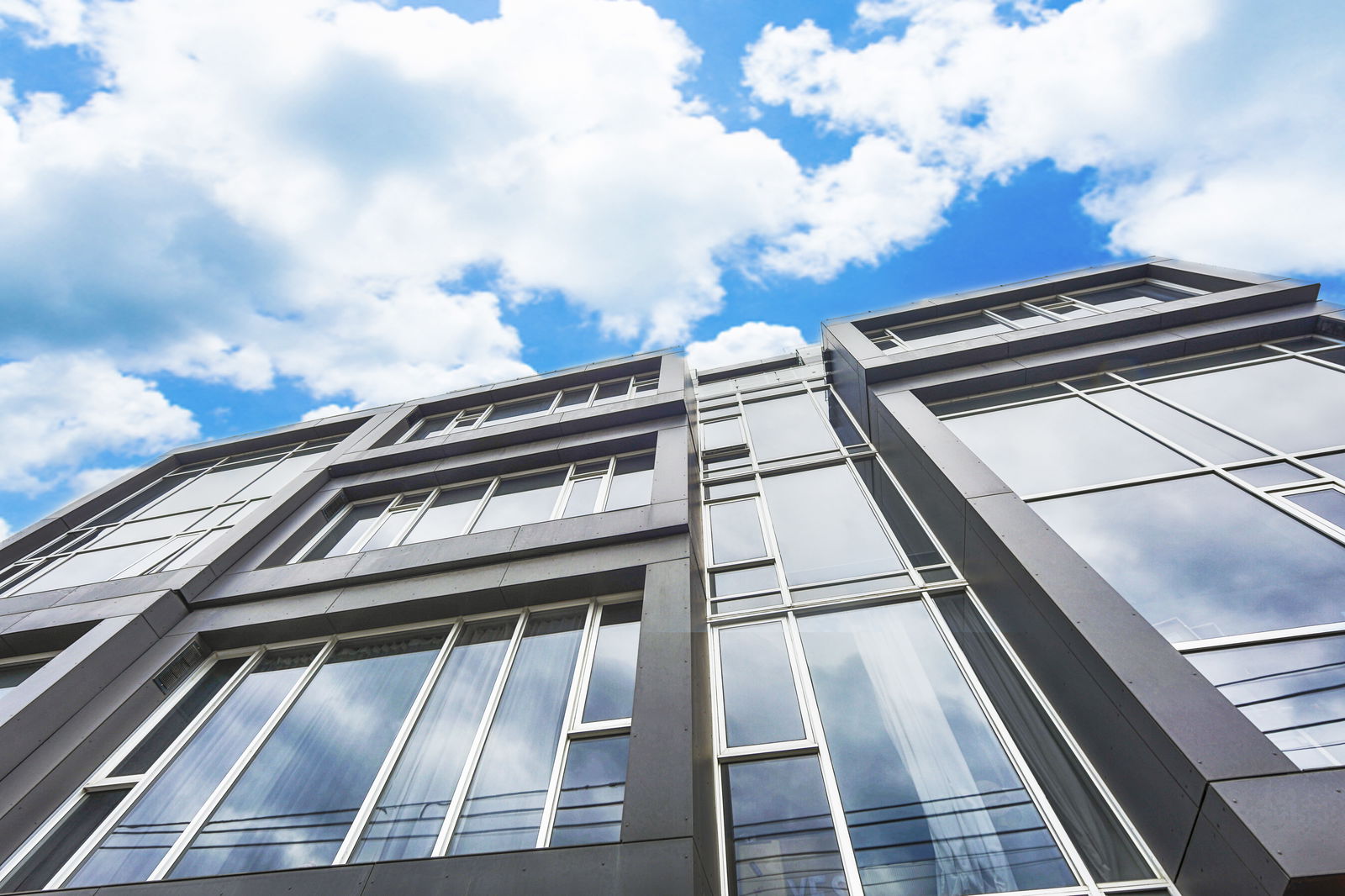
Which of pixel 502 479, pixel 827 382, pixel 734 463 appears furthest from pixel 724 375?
pixel 502 479

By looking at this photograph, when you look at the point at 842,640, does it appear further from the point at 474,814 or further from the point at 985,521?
the point at 474,814

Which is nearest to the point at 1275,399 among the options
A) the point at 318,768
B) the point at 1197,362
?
the point at 1197,362

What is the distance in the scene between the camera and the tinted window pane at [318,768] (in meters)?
6.21

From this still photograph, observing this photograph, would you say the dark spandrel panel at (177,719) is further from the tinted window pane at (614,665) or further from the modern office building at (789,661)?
the tinted window pane at (614,665)

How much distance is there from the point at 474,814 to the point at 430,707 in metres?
1.79

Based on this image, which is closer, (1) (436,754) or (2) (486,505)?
(1) (436,754)

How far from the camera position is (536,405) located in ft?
55.5

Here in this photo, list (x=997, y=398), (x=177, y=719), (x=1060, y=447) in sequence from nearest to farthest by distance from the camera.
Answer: (x=177, y=719) < (x=1060, y=447) < (x=997, y=398)

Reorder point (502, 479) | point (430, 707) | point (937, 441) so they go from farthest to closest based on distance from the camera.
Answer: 1. point (502, 479)
2. point (937, 441)
3. point (430, 707)

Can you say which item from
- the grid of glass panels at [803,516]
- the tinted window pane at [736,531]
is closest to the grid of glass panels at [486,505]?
the tinted window pane at [736,531]

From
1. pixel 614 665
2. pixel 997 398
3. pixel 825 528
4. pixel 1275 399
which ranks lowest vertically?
pixel 614 665

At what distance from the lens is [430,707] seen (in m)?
7.49

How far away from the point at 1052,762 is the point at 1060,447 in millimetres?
5400

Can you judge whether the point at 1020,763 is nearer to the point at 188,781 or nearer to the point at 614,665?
the point at 614,665
